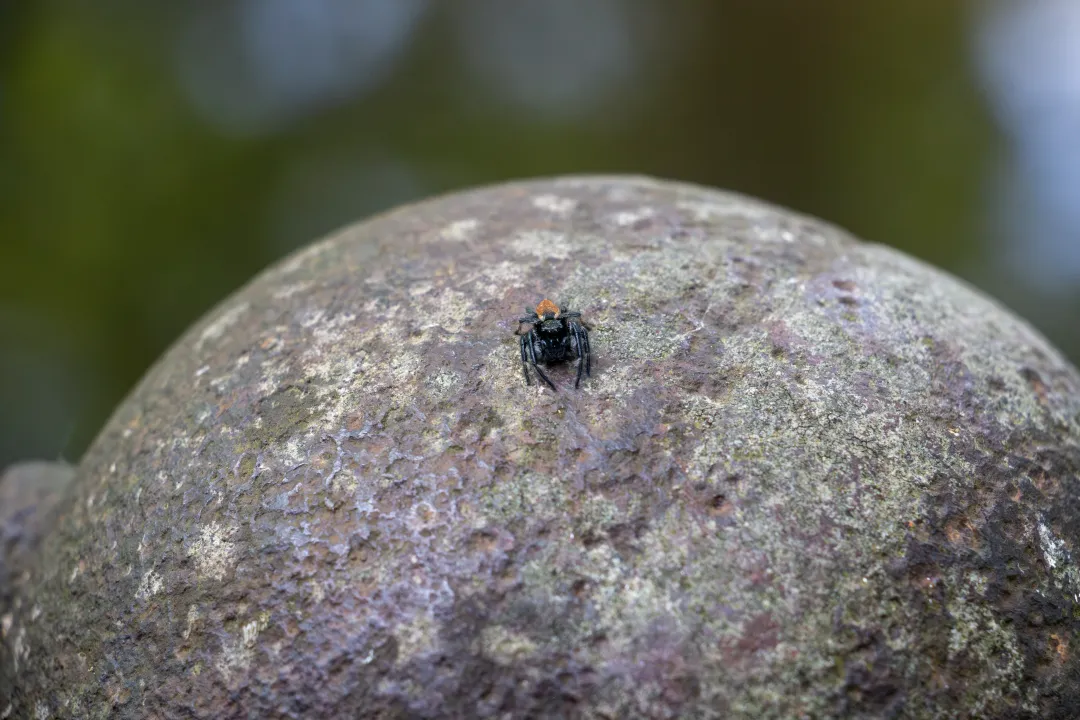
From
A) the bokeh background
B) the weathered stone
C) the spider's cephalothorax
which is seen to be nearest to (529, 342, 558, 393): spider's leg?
the spider's cephalothorax

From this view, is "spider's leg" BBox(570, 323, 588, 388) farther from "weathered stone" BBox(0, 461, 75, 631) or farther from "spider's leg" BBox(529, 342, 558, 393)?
"weathered stone" BBox(0, 461, 75, 631)

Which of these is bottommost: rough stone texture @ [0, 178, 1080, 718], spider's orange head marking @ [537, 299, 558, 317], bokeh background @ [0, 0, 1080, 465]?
rough stone texture @ [0, 178, 1080, 718]

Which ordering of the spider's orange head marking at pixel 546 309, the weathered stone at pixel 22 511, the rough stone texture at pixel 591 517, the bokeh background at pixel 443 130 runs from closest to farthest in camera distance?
the rough stone texture at pixel 591 517 < the spider's orange head marking at pixel 546 309 < the weathered stone at pixel 22 511 < the bokeh background at pixel 443 130

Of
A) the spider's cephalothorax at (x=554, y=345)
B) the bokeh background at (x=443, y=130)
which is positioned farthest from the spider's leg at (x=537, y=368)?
the bokeh background at (x=443, y=130)

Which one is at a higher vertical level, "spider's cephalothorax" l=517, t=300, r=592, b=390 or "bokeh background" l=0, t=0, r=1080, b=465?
"bokeh background" l=0, t=0, r=1080, b=465

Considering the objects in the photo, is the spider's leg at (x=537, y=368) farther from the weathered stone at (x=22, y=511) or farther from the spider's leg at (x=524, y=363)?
the weathered stone at (x=22, y=511)

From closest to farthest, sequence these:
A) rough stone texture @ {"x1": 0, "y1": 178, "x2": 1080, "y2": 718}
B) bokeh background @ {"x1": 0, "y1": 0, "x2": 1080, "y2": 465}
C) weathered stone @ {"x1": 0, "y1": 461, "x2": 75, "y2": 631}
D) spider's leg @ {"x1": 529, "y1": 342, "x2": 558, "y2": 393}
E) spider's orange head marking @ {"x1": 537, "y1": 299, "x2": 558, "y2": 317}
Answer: rough stone texture @ {"x1": 0, "y1": 178, "x2": 1080, "y2": 718} → spider's leg @ {"x1": 529, "y1": 342, "x2": 558, "y2": 393} → spider's orange head marking @ {"x1": 537, "y1": 299, "x2": 558, "y2": 317} → weathered stone @ {"x1": 0, "y1": 461, "x2": 75, "y2": 631} → bokeh background @ {"x1": 0, "y1": 0, "x2": 1080, "y2": 465}

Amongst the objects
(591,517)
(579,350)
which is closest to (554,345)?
(579,350)

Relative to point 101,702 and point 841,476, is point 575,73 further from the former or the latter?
point 101,702
